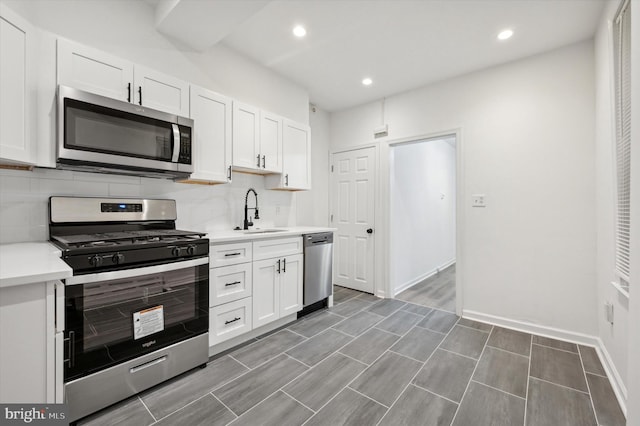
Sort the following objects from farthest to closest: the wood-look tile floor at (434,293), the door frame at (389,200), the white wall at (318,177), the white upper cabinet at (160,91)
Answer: the white wall at (318,177) < the wood-look tile floor at (434,293) < the door frame at (389,200) < the white upper cabinet at (160,91)

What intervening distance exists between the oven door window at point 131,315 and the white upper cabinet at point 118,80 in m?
1.29

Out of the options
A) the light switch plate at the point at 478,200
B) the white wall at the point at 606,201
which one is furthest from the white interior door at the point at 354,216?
the white wall at the point at 606,201

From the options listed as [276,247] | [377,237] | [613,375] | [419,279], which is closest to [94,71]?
[276,247]

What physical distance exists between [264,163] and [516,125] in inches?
106

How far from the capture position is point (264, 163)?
2.93 metres

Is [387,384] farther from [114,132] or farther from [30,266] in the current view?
[114,132]

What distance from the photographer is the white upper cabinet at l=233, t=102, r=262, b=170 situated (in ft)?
8.73

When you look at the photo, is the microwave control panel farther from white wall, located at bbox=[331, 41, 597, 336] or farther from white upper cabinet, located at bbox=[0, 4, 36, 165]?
white wall, located at bbox=[331, 41, 597, 336]

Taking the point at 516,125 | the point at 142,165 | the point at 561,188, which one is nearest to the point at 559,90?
the point at 516,125

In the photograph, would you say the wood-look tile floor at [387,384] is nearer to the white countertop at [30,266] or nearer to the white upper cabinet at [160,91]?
the white countertop at [30,266]

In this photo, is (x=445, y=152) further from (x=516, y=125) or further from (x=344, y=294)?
(x=344, y=294)

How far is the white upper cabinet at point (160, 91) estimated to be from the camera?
2.01 m

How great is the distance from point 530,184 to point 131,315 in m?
3.60

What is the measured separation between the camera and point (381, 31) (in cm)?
248
